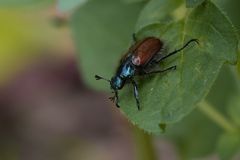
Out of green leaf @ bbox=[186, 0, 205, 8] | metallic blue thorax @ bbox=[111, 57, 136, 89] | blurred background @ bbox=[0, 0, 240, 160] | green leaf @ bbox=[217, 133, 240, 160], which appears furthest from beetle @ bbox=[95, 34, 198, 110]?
blurred background @ bbox=[0, 0, 240, 160]

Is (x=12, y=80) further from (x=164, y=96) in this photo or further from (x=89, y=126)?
(x=164, y=96)

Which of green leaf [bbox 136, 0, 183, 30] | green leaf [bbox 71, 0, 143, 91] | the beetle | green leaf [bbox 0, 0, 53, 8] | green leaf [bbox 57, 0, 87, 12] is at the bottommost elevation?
green leaf [bbox 71, 0, 143, 91]

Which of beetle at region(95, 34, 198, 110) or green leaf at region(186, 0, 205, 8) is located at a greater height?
green leaf at region(186, 0, 205, 8)

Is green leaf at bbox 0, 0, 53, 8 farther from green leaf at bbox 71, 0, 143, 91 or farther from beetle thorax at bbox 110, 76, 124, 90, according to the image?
beetle thorax at bbox 110, 76, 124, 90

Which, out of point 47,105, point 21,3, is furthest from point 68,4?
point 47,105

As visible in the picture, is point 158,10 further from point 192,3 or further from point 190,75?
point 190,75

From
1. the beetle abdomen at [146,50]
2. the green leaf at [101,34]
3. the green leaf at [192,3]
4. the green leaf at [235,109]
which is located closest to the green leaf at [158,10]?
the beetle abdomen at [146,50]

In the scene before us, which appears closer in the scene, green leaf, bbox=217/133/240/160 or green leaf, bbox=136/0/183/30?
green leaf, bbox=136/0/183/30

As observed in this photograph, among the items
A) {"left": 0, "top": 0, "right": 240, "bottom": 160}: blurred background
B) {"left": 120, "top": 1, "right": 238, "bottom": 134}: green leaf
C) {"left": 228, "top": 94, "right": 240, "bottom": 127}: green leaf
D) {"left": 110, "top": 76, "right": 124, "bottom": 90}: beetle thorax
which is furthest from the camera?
{"left": 0, "top": 0, "right": 240, "bottom": 160}: blurred background
